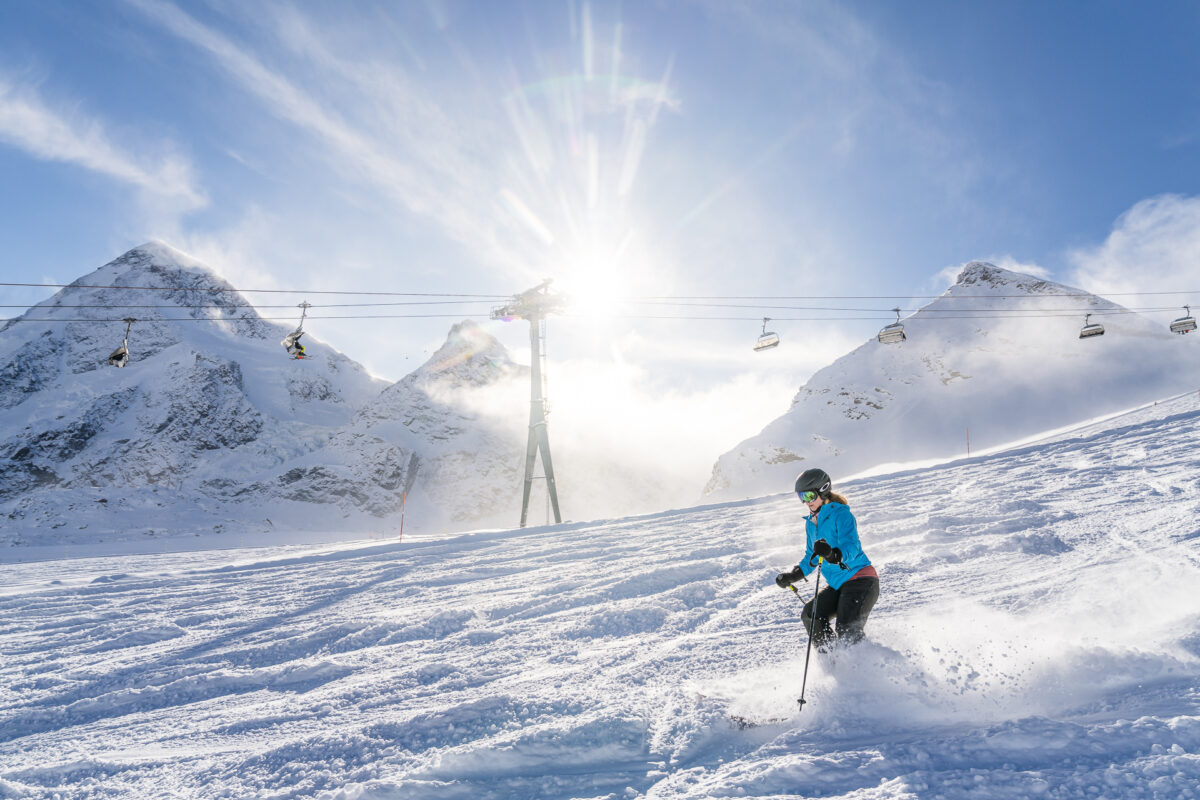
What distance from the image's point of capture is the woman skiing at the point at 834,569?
4.20m

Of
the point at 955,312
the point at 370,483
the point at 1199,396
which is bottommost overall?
the point at 370,483

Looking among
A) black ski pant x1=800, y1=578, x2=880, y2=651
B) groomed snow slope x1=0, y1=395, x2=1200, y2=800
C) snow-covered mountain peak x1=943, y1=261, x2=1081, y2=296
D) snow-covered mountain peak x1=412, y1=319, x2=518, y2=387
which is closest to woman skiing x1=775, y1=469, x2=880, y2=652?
black ski pant x1=800, y1=578, x2=880, y2=651

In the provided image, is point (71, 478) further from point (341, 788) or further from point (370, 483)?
point (341, 788)

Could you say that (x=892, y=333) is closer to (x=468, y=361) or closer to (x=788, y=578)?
(x=788, y=578)

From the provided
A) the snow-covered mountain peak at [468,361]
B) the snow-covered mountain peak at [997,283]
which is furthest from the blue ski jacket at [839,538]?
the snow-covered mountain peak at [468,361]

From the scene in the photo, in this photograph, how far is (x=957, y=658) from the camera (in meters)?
4.07

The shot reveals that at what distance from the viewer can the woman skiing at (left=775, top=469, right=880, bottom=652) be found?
4199 mm

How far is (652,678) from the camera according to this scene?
437 cm

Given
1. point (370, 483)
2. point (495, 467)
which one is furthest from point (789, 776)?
point (495, 467)

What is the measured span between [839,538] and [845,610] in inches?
20.9

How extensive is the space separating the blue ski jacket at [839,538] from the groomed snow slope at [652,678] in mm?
603

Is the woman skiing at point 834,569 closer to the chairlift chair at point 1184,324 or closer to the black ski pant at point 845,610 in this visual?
the black ski pant at point 845,610

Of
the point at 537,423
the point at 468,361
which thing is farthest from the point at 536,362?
the point at 468,361

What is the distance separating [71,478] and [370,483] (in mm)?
41112
